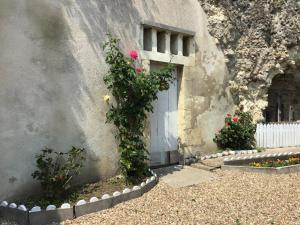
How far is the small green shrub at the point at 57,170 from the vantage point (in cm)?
518

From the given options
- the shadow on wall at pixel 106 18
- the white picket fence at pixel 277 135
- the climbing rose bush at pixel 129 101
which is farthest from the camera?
the white picket fence at pixel 277 135

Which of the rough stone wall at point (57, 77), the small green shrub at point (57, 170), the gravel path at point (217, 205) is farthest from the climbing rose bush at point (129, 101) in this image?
the small green shrub at point (57, 170)

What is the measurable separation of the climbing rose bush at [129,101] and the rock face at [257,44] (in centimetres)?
346

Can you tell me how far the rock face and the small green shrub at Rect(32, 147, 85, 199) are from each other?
5095 millimetres

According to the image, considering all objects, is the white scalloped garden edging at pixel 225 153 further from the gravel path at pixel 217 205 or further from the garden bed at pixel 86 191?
the garden bed at pixel 86 191

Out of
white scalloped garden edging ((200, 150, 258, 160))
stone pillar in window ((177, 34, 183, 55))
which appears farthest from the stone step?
stone pillar in window ((177, 34, 183, 55))

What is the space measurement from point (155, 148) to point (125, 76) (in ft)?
6.77

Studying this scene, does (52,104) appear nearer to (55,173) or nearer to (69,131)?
(69,131)

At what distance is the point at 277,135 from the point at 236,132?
2.05 metres

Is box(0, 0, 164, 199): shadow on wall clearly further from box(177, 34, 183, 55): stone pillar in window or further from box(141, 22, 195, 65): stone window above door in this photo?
box(177, 34, 183, 55): stone pillar in window

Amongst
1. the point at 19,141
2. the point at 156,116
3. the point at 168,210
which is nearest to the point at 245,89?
the point at 156,116

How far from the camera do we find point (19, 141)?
538 centimetres

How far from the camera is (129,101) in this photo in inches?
261

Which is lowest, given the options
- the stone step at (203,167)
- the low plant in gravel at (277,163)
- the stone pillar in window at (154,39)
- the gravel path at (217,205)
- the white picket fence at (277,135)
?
the gravel path at (217,205)
